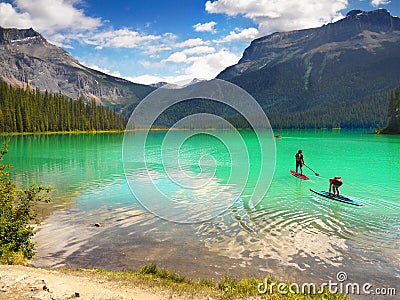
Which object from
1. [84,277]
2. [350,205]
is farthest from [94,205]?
[350,205]

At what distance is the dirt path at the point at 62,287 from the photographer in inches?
365

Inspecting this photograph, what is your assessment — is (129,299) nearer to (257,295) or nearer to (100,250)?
(257,295)

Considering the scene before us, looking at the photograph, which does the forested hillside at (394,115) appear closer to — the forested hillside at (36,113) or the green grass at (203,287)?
the green grass at (203,287)

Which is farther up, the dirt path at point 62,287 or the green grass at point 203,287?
the dirt path at point 62,287

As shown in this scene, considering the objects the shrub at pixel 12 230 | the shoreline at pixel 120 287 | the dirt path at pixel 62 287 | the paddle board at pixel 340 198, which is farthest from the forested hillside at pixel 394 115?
the dirt path at pixel 62 287

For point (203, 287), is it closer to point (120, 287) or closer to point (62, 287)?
point (120, 287)

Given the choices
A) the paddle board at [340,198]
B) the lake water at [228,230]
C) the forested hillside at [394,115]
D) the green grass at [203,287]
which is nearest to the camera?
the green grass at [203,287]

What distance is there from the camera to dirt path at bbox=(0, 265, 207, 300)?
30.4 ft

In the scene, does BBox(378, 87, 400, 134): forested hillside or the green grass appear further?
BBox(378, 87, 400, 134): forested hillside

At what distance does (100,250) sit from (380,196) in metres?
24.0

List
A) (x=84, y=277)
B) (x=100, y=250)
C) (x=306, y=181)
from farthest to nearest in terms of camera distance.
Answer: (x=306, y=181)
(x=100, y=250)
(x=84, y=277)

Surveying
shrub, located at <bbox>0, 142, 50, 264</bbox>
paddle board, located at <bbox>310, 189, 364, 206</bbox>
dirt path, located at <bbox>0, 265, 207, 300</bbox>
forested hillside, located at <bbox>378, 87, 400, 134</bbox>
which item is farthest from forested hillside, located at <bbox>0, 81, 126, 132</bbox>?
dirt path, located at <bbox>0, 265, 207, 300</bbox>

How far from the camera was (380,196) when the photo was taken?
95.6 feet

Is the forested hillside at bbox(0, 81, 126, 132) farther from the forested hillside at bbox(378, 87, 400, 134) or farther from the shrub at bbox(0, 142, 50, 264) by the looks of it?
the forested hillside at bbox(378, 87, 400, 134)
